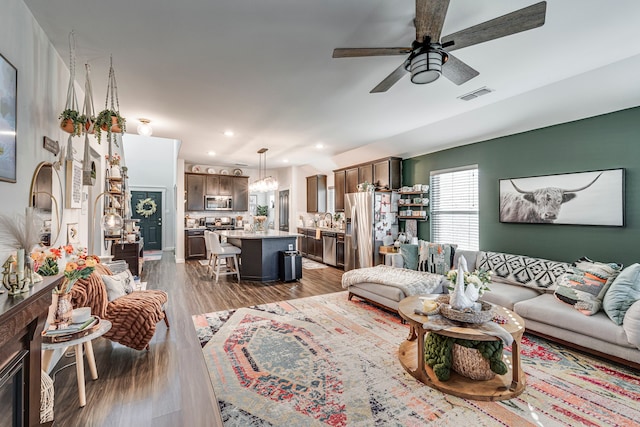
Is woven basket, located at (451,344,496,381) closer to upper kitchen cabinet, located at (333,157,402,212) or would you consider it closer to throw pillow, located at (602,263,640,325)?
throw pillow, located at (602,263,640,325)

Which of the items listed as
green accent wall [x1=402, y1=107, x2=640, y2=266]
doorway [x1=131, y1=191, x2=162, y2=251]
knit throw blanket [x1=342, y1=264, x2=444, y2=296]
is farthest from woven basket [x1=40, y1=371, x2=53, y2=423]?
doorway [x1=131, y1=191, x2=162, y2=251]

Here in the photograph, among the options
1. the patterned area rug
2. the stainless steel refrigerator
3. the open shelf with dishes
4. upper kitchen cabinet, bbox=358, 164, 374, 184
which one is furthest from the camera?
the patterned area rug

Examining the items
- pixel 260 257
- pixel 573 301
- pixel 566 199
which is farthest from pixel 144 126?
pixel 566 199

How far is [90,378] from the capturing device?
7.88 ft

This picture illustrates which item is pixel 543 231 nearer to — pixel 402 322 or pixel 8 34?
pixel 402 322

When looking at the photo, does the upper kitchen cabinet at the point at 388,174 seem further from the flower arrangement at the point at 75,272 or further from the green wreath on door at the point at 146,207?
the green wreath on door at the point at 146,207

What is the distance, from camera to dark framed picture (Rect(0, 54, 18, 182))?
5.06ft

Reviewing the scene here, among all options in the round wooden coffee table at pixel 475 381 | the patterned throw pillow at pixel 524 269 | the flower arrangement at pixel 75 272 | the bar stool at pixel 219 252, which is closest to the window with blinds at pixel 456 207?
the patterned throw pillow at pixel 524 269

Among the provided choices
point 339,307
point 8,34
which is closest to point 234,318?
point 339,307

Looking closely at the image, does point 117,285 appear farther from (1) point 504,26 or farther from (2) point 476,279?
(1) point 504,26

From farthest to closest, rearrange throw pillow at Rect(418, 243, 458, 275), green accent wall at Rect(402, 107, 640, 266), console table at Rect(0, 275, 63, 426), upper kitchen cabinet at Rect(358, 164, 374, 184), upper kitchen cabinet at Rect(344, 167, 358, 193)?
upper kitchen cabinet at Rect(344, 167, 358, 193) → upper kitchen cabinet at Rect(358, 164, 374, 184) → throw pillow at Rect(418, 243, 458, 275) → green accent wall at Rect(402, 107, 640, 266) → console table at Rect(0, 275, 63, 426)

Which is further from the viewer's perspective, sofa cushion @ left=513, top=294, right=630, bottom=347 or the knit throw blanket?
the knit throw blanket

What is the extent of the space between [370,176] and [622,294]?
4376 millimetres

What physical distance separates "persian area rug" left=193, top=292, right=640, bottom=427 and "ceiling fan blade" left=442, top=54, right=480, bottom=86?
242cm
